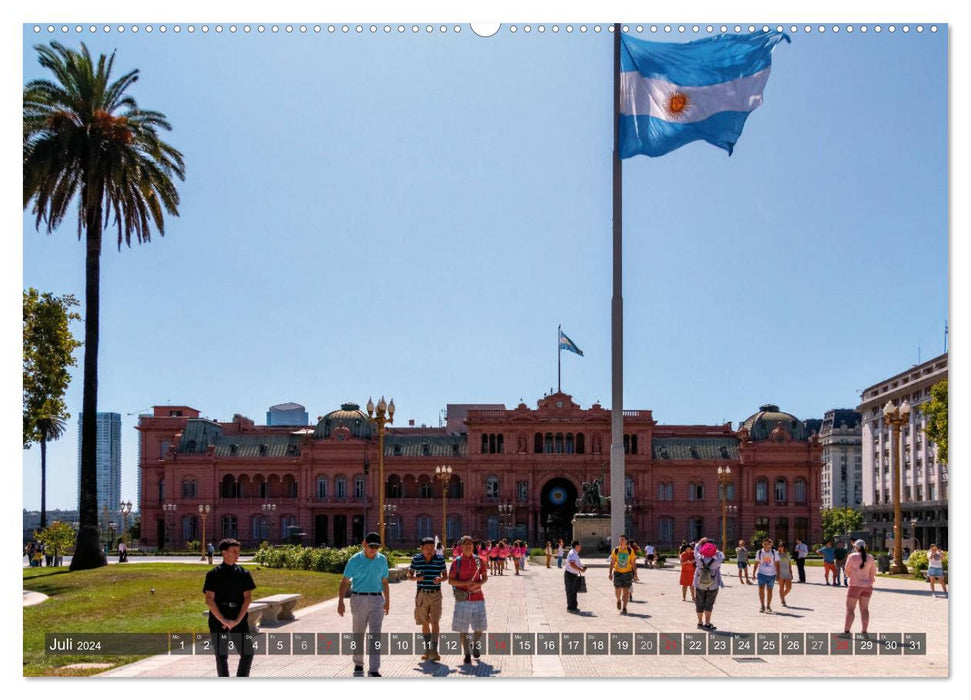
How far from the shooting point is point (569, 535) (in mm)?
93438

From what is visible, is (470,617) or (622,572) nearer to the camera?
(470,617)

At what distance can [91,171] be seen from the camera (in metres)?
31.1

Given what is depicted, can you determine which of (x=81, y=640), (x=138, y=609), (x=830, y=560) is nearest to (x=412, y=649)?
(x=81, y=640)

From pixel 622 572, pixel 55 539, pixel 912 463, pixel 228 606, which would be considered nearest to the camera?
pixel 228 606

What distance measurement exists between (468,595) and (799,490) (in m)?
85.7

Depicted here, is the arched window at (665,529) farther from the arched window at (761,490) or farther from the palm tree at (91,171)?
the palm tree at (91,171)

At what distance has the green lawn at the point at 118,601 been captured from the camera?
593 inches

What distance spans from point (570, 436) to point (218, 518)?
3356cm

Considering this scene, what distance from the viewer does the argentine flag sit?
16.6m

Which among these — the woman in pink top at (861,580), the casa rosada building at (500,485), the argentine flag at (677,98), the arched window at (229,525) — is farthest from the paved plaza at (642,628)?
the arched window at (229,525)

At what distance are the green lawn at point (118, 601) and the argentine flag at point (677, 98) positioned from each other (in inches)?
462

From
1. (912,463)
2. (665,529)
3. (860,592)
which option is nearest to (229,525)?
(665,529)

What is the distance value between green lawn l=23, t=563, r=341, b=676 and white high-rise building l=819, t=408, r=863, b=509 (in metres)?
137

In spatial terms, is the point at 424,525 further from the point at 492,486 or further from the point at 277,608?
the point at 277,608
